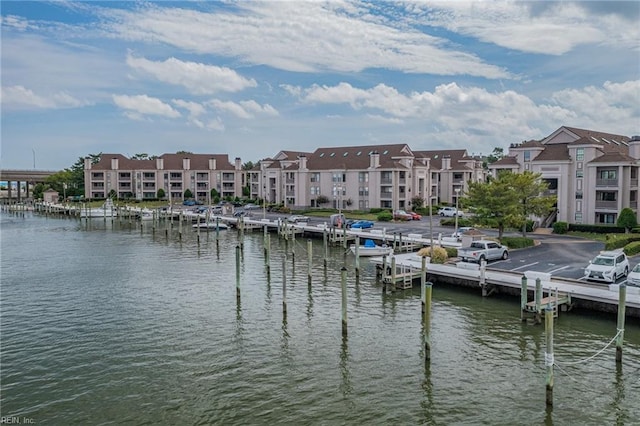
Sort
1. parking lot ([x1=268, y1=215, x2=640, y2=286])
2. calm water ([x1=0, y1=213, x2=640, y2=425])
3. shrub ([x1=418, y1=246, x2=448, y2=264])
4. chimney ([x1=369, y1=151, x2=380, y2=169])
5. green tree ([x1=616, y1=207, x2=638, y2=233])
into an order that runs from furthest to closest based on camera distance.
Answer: chimney ([x1=369, y1=151, x2=380, y2=169]), green tree ([x1=616, y1=207, x2=638, y2=233]), shrub ([x1=418, y1=246, x2=448, y2=264]), parking lot ([x1=268, y1=215, x2=640, y2=286]), calm water ([x1=0, y1=213, x2=640, y2=425])

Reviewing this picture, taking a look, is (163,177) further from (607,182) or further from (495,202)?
(607,182)

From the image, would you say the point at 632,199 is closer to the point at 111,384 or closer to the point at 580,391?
the point at 580,391

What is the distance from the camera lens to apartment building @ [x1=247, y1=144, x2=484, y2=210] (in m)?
90.3

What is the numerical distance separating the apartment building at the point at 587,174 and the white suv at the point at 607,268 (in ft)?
89.5

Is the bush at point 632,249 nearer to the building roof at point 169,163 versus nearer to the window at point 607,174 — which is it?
the window at point 607,174

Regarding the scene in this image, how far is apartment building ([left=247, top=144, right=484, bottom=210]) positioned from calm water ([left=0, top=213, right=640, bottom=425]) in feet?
168

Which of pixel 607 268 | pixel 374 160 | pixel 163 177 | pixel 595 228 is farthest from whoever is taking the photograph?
pixel 163 177

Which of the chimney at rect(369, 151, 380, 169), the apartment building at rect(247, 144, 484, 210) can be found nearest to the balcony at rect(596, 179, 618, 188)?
the apartment building at rect(247, 144, 484, 210)

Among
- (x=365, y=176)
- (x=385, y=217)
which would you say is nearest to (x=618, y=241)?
(x=385, y=217)

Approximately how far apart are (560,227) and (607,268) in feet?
86.8

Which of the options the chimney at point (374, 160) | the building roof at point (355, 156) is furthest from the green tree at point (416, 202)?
the chimney at point (374, 160)

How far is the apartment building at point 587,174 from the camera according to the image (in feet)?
190

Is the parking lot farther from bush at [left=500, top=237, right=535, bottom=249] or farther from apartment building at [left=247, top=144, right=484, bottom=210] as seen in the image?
apartment building at [left=247, top=144, right=484, bottom=210]

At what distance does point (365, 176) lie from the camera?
9238 centimetres
